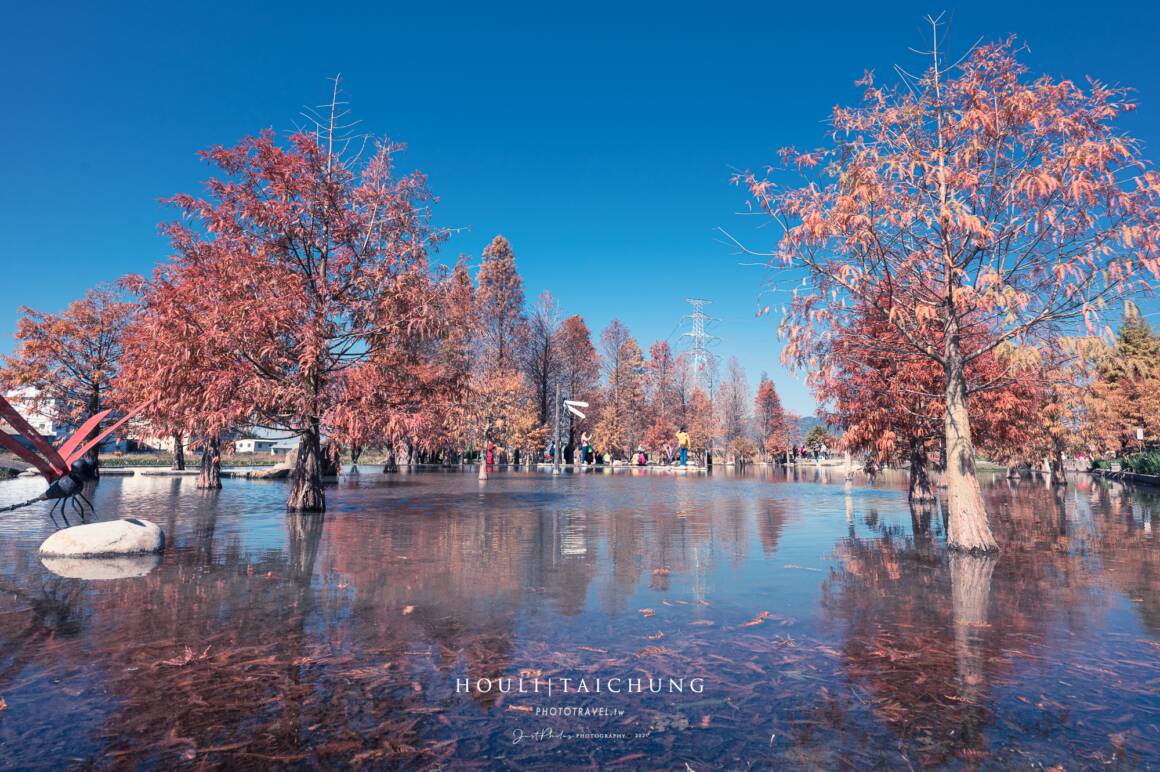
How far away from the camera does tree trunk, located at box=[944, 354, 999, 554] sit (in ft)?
34.1

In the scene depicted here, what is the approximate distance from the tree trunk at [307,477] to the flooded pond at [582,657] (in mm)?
5082

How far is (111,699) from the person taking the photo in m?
4.08

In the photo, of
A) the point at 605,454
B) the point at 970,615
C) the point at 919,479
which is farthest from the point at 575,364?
the point at 970,615

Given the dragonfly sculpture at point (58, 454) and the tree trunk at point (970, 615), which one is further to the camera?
the dragonfly sculpture at point (58, 454)

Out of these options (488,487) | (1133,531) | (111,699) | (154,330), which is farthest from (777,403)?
(111,699)

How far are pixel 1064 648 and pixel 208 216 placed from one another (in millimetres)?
17809

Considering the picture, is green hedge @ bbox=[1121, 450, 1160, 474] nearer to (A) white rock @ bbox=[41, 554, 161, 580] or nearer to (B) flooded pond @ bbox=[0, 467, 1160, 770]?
(B) flooded pond @ bbox=[0, 467, 1160, 770]

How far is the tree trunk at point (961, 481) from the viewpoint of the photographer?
10391mm

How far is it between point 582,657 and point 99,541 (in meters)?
8.62

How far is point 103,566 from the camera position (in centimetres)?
881

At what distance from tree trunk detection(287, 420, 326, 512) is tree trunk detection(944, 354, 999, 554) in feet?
46.7

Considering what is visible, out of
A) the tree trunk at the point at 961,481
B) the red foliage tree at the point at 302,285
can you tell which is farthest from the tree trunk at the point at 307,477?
the tree trunk at the point at 961,481

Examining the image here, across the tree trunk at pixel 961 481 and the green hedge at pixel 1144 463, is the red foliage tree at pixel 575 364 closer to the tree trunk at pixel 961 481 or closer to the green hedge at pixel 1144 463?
the green hedge at pixel 1144 463

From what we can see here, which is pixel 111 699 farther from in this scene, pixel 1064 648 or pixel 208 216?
pixel 208 216
